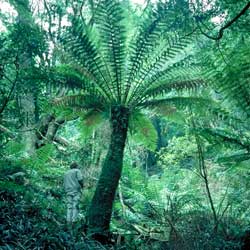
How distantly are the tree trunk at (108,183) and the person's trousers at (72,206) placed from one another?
56 centimetres

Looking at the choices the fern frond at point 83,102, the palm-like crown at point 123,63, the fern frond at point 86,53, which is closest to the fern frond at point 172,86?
the palm-like crown at point 123,63

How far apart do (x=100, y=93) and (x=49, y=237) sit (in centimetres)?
318

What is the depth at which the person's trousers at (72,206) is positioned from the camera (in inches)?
249

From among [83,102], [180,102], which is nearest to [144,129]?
[180,102]

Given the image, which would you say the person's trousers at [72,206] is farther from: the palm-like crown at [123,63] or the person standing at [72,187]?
the palm-like crown at [123,63]

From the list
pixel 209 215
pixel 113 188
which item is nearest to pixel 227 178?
pixel 209 215

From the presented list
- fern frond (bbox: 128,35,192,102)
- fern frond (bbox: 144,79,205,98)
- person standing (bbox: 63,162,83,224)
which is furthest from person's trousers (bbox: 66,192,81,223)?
fern frond (bbox: 144,79,205,98)

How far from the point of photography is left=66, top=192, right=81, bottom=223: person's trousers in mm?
6336

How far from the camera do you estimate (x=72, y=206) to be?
6.49m

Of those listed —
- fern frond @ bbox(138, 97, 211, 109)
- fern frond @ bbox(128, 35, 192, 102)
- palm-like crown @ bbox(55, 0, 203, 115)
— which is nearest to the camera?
palm-like crown @ bbox(55, 0, 203, 115)

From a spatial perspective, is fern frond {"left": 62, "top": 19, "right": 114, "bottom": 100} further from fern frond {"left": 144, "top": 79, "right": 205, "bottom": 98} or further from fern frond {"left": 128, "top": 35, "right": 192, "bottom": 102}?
fern frond {"left": 144, "top": 79, "right": 205, "bottom": 98}

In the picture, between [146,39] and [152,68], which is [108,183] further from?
[146,39]

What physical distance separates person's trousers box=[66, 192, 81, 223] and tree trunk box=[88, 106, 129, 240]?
564mm

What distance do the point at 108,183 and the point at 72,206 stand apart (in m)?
0.95
